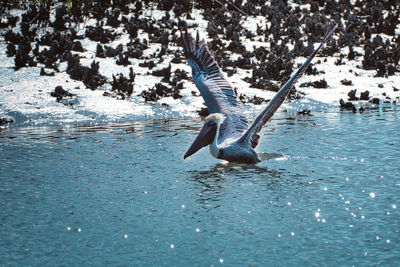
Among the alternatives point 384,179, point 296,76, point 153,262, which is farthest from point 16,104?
point 153,262

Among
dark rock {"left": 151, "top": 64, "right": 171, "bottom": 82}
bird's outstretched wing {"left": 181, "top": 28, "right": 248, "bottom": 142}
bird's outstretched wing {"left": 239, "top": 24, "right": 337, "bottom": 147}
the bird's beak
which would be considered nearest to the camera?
bird's outstretched wing {"left": 239, "top": 24, "right": 337, "bottom": 147}

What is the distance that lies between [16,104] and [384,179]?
1145 centimetres

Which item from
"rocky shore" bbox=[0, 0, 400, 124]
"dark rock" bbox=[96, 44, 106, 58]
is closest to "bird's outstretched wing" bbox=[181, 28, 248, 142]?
"rocky shore" bbox=[0, 0, 400, 124]

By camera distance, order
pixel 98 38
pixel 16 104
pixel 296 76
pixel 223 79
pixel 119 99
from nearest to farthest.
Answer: pixel 296 76, pixel 223 79, pixel 16 104, pixel 119 99, pixel 98 38

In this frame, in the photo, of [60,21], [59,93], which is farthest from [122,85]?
[60,21]

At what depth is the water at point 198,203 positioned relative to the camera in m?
6.01

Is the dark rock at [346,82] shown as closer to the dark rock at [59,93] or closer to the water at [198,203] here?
the water at [198,203]

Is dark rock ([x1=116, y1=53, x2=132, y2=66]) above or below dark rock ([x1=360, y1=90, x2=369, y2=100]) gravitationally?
above

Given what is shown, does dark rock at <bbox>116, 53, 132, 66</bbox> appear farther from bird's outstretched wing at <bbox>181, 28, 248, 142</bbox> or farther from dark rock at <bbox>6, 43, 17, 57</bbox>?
bird's outstretched wing at <bbox>181, 28, 248, 142</bbox>

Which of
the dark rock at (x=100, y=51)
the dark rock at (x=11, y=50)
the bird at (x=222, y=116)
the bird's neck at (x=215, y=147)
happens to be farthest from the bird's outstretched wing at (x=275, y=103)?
the dark rock at (x=11, y=50)

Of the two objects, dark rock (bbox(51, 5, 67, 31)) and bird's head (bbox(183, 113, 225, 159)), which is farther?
dark rock (bbox(51, 5, 67, 31))

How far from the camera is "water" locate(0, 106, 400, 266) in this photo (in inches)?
237

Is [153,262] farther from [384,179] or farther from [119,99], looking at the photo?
[119,99]

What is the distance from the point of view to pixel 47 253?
241 inches
